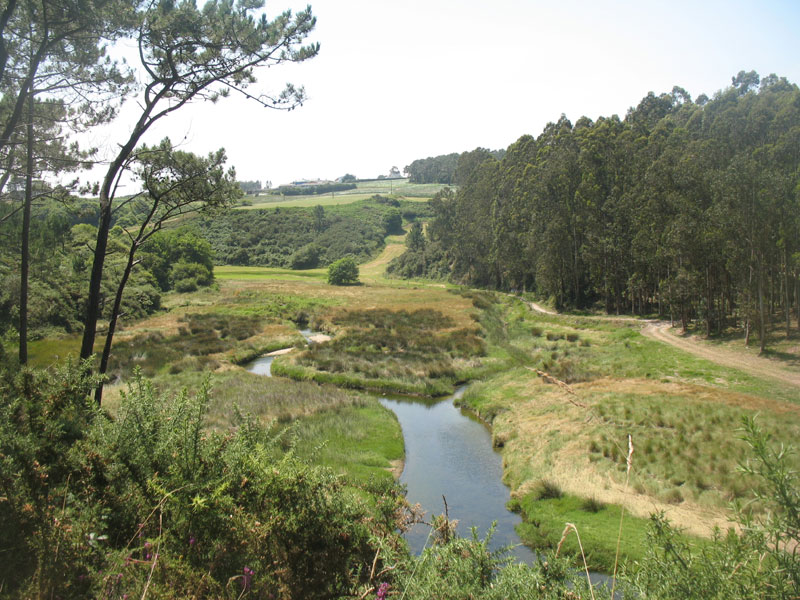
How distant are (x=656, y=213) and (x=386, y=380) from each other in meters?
25.1

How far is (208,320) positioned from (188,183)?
3559 cm

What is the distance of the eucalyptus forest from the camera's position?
14.0 feet

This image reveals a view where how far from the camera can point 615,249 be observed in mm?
42000

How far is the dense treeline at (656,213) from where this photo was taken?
28.7m

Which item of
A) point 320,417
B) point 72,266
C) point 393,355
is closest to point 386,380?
point 393,355

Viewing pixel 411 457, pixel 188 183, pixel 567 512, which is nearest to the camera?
pixel 188 183

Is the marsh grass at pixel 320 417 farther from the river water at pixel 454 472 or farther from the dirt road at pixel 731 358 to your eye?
the dirt road at pixel 731 358

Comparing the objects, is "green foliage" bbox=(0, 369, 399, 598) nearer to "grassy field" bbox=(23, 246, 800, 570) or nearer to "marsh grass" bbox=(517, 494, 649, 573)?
"grassy field" bbox=(23, 246, 800, 570)

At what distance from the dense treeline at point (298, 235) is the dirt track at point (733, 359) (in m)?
86.5

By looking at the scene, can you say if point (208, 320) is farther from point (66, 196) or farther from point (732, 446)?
point (732, 446)

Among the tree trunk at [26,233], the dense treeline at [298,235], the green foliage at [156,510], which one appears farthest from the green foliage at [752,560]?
the dense treeline at [298,235]

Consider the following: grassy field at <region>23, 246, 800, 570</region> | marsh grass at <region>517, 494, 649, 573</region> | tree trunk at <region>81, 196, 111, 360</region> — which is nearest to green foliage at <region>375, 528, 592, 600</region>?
grassy field at <region>23, 246, 800, 570</region>

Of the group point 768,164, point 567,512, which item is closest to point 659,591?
point 567,512

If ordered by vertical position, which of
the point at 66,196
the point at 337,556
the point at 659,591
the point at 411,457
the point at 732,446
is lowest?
the point at 411,457
